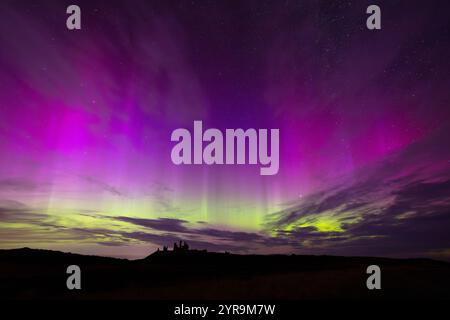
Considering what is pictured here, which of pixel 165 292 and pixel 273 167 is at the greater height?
pixel 273 167

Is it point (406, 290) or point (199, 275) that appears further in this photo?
point (199, 275)

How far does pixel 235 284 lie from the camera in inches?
788

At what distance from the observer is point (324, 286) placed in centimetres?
1830
